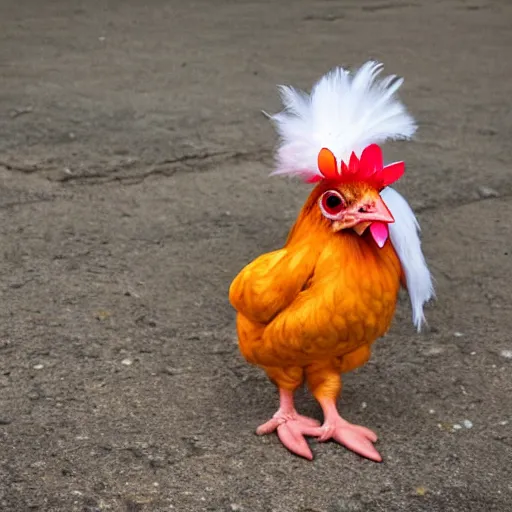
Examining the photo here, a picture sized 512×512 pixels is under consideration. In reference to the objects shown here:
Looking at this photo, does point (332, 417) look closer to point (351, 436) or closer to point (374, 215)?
point (351, 436)

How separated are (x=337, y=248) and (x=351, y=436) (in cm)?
62

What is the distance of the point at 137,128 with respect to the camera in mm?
5523

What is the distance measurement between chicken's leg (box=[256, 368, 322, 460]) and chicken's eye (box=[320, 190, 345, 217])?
1.79 ft

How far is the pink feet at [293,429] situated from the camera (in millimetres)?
2807

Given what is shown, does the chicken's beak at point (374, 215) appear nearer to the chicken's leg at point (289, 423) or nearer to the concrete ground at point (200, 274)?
the chicken's leg at point (289, 423)

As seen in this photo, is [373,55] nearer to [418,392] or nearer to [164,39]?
[164,39]

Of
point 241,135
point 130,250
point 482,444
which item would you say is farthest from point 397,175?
point 241,135

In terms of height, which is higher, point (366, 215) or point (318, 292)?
point (366, 215)

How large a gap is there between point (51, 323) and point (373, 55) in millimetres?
4237

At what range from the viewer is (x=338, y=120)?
2.65 m

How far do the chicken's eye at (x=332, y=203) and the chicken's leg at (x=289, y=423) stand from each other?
1.79 feet

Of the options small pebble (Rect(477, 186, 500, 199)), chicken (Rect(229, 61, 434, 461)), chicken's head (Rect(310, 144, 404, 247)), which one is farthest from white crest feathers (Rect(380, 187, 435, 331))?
small pebble (Rect(477, 186, 500, 199))

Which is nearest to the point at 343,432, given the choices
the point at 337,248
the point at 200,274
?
the point at 337,248

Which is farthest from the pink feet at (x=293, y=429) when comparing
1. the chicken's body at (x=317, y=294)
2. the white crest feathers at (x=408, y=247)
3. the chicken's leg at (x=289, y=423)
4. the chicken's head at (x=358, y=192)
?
the chicken's head at (x=358, y=192)
